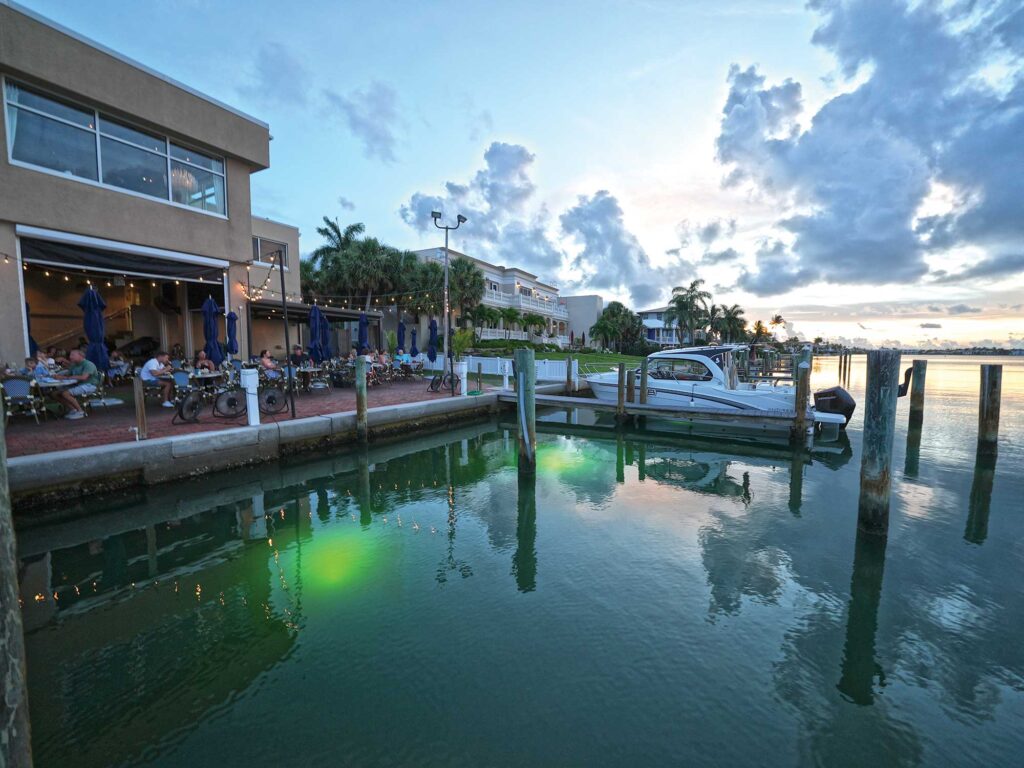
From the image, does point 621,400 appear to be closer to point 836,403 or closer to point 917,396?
point 836,403

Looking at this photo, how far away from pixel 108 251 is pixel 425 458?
9.34 meters

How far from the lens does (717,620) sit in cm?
472

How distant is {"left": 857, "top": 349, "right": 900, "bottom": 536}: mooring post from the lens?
243 inches

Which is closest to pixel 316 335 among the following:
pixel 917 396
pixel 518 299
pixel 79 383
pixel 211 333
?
pixel 211 333

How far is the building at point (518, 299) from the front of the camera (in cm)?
4309

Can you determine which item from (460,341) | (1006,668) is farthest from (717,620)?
(460,341)

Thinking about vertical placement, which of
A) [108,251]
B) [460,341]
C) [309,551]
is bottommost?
[309,551]

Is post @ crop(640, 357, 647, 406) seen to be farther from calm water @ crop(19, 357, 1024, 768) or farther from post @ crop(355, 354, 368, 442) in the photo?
post @ crop(355, 354, 368, 442)

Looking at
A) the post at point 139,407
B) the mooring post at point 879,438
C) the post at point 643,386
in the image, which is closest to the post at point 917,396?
the post at point 643,386

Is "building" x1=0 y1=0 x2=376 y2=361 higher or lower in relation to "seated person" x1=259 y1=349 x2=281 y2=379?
higher

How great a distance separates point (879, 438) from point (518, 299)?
42.3 meters

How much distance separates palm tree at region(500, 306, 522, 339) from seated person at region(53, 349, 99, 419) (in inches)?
1352

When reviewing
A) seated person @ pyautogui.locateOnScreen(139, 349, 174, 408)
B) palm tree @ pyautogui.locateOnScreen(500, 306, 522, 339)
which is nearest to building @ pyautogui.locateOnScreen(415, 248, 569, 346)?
palm tree @ pyautogui.locateOnScreen(500, 306, 522, 339)

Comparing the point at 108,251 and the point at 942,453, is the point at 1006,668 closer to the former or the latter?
the point at 942,453
